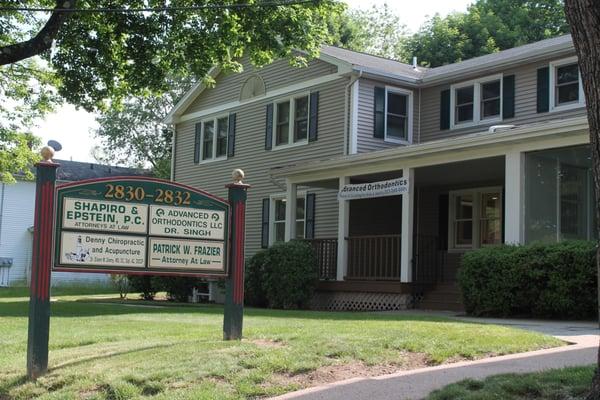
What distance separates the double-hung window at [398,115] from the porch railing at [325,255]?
155 inches

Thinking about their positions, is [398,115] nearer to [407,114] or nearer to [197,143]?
[407,114]

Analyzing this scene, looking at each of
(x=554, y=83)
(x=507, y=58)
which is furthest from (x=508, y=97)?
(x=554, y=83)

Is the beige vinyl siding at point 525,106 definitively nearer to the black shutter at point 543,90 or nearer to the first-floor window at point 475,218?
the black shutter at point 543,90

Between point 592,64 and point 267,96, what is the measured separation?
20673 millimetres

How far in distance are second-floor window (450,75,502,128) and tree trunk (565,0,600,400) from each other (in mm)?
15668

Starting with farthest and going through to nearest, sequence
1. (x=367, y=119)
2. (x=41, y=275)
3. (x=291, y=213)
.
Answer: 1. (x=367, y=119)
2. (x=291, y=213)
3. (x=41, y=275)

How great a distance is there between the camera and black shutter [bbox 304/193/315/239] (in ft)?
75.5

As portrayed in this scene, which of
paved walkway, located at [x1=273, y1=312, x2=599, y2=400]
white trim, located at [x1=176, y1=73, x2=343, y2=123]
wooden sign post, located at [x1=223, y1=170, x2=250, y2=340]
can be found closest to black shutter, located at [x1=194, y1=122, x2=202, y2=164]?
white trim, located at [x1=176, y1=73, x2=343, y2=123]

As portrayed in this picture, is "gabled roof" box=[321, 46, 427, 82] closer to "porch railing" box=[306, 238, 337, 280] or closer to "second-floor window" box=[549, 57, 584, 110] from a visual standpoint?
"second-floor window" box=[549, 57, 584, 110]

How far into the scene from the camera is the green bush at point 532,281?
13.4 metres

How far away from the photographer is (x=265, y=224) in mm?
25000

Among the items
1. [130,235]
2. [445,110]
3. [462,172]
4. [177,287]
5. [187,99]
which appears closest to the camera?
[130,235]

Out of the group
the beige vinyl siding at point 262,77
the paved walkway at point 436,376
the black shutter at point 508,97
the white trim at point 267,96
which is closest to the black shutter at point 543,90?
the black shutter at point 508,97

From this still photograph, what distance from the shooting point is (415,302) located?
18359 millimetres
